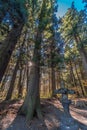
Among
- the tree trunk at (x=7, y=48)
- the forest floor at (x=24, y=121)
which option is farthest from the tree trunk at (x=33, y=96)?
the tree trunk at (x=7, y=48)

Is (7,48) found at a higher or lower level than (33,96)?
higher

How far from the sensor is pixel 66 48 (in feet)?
68.4

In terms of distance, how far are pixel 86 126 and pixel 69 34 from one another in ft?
38.0

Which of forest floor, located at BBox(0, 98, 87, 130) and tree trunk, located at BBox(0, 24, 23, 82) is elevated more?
tree trunk, located at BBox(0, 24, 23, 82)

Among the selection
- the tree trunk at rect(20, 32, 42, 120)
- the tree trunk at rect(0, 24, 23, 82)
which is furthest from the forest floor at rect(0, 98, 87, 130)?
the tree trunk at rect(0, 24, 23, 82)

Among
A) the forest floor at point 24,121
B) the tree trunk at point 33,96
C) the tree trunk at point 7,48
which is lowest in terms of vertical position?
the forest floor at point 24,121

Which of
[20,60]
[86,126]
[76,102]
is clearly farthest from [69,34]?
[86,126]

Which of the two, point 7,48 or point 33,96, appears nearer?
point 7,48

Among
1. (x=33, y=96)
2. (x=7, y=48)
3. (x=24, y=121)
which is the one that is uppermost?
(x=7, y=48)

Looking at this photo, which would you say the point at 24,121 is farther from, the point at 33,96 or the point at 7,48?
the point at 7,48

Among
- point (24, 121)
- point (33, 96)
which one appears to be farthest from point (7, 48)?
point (24, 121)

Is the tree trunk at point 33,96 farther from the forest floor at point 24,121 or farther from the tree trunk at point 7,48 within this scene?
the tree trunk at point 7,48

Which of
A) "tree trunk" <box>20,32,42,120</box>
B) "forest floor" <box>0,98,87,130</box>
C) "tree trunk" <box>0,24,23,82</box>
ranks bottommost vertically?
"forest floor" <box>0,98,87,130</box>

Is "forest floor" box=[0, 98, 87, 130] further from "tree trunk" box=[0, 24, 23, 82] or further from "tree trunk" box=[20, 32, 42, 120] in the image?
"tree trunk" box=[0, 24, 23, 82]
